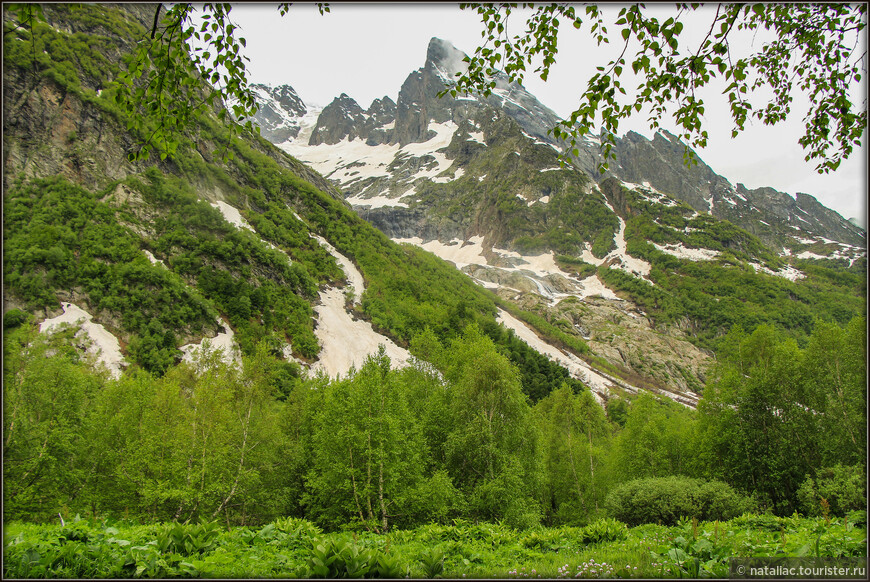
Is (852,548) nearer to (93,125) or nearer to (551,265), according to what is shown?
(93,125)

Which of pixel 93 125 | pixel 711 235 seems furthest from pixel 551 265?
pixel 93 125

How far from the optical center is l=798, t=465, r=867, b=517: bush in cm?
1169

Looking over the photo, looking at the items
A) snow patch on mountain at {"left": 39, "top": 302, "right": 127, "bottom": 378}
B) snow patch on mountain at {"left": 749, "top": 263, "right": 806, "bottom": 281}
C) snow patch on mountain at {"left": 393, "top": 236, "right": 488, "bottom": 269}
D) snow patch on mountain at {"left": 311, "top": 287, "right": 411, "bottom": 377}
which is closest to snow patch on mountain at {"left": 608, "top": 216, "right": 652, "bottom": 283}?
snow patch on mountain at {"left": 749, "top": 263, "right": 806, "bottom": 281}

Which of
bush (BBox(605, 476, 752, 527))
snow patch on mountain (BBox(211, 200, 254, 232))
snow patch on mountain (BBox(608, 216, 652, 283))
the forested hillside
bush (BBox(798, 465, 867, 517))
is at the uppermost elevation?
snow patch on mountain (BBox(608, 216, 652, 283))

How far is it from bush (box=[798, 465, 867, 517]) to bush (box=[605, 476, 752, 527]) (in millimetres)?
1839

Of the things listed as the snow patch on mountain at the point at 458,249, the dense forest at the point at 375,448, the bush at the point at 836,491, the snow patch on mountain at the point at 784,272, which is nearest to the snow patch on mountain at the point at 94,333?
the dense forest at the point at 375,448

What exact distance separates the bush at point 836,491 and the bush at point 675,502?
1839mm

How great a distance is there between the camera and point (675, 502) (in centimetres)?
1462

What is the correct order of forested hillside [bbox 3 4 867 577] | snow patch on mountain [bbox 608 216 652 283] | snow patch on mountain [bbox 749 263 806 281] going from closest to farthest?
forested hillside [bbox 3 4 867 577] < snow patch on mountain [bbox 608 216 652 283] < snow patch on mountain [bbox 749 263 806 281]

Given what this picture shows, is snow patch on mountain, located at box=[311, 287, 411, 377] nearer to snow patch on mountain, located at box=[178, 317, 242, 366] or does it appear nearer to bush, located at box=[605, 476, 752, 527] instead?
snow patch on mountain, located at box=[178, 317, 242, 366]

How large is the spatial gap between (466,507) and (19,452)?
16.1m

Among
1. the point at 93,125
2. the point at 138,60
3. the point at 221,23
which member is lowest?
the point at 138,60

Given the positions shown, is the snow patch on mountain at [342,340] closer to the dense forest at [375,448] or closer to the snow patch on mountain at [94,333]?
the snow patch on mountain at [94,333]

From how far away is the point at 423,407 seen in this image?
2017cm
